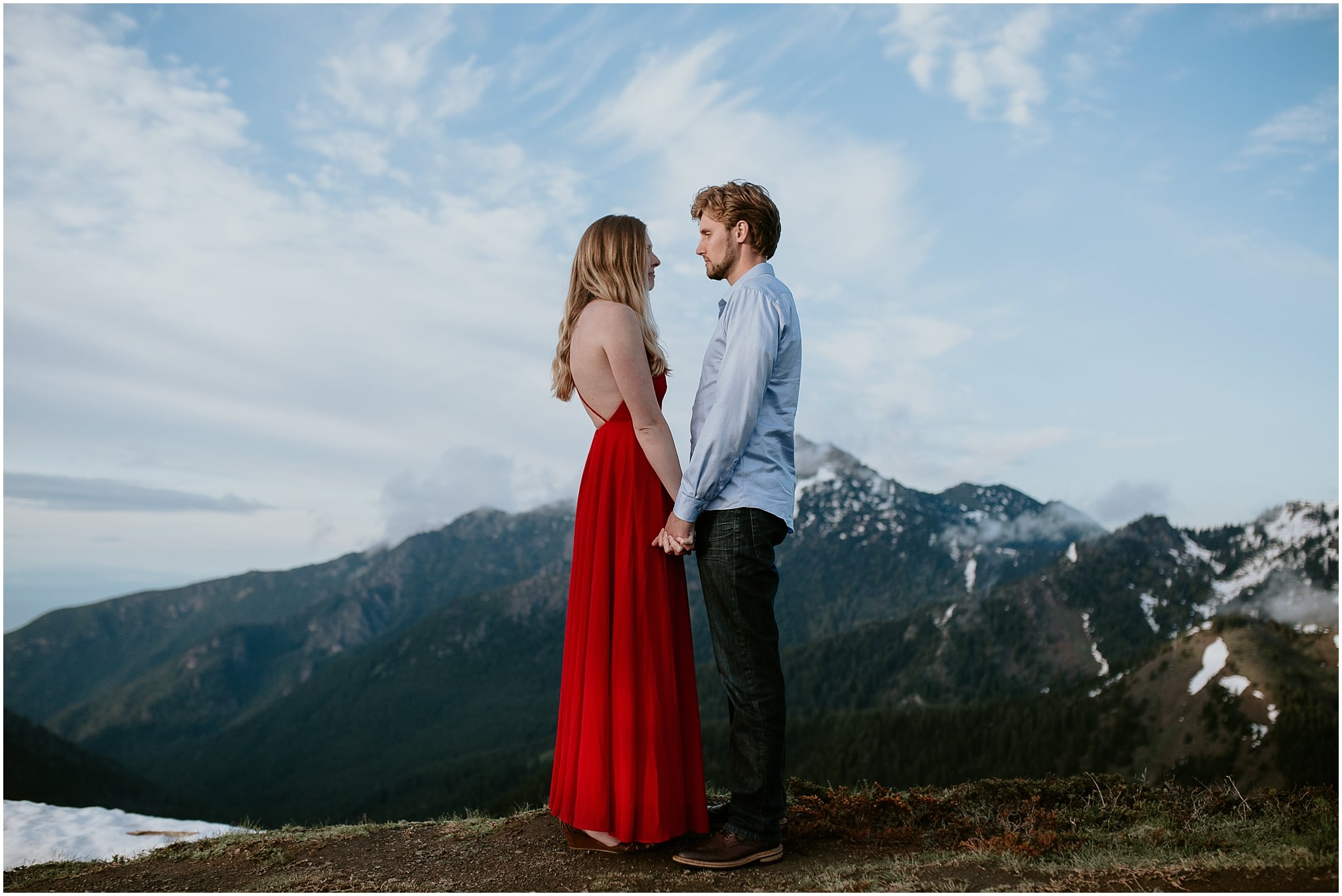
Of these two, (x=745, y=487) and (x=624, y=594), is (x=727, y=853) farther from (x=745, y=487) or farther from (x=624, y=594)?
(x=745, y=487)

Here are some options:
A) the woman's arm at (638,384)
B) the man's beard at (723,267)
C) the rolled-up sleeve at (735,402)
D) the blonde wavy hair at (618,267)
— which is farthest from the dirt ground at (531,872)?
the man's beard at (723,267)

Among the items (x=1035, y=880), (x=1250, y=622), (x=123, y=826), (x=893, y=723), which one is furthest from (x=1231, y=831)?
(x=1250, y=622)

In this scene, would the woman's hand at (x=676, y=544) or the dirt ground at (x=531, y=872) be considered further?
the woman's hand at (x=676, y=544)

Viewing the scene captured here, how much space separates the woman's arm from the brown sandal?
6.86 ft

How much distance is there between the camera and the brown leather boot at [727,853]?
5008 millimetres

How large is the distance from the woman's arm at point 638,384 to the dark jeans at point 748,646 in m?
0.42

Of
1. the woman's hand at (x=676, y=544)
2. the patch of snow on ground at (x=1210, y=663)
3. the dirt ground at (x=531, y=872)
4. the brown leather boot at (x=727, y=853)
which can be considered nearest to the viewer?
the dirt ground at (x=531, y=872)

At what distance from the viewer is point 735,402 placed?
466 centimetres

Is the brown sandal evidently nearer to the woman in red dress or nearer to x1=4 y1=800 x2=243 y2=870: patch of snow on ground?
the woman in red dress

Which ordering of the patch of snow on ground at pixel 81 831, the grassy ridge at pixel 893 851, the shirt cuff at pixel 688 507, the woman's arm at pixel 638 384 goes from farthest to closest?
the patch of snow on ground at pixel 81 831
the woman's arm at pixel 638 384
the shirt cuff at pixel 688 507
the grassy ridge at pixel 893 851

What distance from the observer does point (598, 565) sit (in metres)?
5.41

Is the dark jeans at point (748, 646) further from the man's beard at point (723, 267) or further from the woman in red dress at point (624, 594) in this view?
the man's beard at point (723, 267)

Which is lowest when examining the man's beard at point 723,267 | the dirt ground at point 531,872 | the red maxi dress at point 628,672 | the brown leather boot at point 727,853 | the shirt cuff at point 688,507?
the dirt ground at point 531,872

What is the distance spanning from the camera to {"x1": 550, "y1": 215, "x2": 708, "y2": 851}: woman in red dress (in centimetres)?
521
